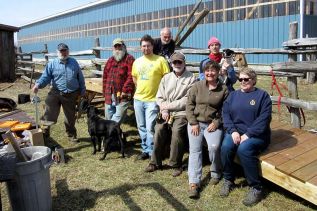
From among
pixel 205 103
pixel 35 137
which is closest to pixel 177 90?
pixel 205 103

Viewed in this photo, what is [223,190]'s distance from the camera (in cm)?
428

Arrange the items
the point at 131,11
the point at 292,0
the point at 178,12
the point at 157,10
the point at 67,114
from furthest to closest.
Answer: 1. the point at 131,11
2. the point at 157,10
3. the point at 178,12
4. the point at 292,0
5. the point at 67,114

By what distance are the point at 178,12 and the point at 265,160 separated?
17843mm

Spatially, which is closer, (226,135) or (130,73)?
(226,135)

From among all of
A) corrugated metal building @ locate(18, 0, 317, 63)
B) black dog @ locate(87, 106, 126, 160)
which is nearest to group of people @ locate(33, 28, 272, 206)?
black dog @ locate(87, 106, 126, 160)

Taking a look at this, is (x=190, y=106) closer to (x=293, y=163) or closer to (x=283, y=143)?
(x=283, y=143)

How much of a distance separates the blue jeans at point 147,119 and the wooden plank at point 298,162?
205 centimetres

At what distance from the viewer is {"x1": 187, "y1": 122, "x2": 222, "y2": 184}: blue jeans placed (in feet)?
14.5

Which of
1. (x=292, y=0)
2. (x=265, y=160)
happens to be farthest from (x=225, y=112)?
(x=292, y=0)

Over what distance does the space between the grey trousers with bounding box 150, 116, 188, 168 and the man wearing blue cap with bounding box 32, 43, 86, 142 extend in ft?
6.94

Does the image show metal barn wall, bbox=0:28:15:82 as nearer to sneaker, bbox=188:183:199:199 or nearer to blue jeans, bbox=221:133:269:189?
sneaker, bbox=188:183:199:199

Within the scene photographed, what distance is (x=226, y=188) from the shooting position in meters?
4.29

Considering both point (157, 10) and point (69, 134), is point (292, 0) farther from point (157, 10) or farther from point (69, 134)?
point (69, 134)

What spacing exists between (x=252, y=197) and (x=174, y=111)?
160 centimetres
